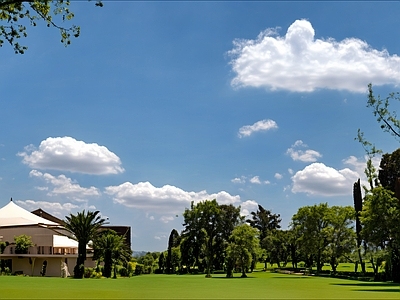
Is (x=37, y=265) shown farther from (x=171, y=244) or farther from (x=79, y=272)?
(x=171, y=244)

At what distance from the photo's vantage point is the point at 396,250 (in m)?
51.2

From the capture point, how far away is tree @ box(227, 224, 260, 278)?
6700cm

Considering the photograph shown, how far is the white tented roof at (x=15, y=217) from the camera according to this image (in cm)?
8350

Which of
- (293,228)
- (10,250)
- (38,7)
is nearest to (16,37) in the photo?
(38,7)

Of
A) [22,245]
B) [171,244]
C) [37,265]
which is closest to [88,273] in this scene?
[22,245]

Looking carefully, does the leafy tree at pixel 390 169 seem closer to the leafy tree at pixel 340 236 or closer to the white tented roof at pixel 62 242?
the leafy tree at pixel 340 236

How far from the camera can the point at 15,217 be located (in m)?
86.5

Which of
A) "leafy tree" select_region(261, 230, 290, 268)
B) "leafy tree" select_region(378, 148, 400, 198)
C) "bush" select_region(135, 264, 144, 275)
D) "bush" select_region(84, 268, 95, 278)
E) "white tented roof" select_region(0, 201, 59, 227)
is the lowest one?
"bush" select_region(135, 264, 144, 275)

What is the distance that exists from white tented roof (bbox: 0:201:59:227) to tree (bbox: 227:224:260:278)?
30.7 m

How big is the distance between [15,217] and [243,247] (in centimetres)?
4029

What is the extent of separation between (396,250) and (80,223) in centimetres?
3381

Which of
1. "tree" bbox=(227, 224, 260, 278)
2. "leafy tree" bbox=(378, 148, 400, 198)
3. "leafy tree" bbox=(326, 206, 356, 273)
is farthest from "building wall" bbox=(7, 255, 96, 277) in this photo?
"leafy tree" bbox=(378, 148, 400, 198)

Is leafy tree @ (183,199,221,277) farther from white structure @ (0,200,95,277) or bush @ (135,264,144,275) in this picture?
white structure @ (0,200,95,277)

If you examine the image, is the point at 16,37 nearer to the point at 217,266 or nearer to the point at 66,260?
the point at 66,260
